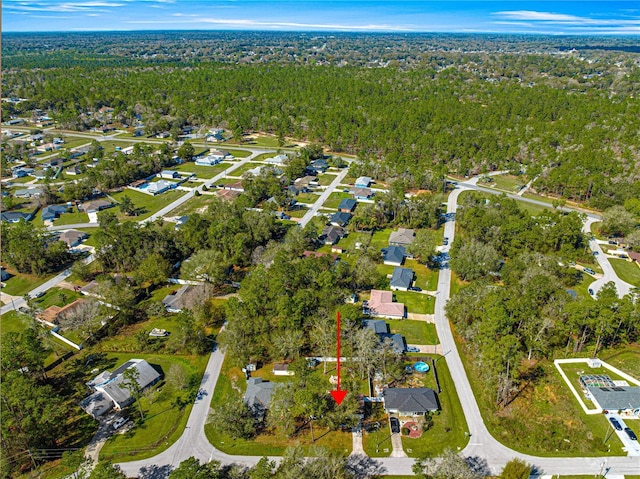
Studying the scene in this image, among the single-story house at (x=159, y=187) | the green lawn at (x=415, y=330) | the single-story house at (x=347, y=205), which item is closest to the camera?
the green lawn at (x=415, y=330)

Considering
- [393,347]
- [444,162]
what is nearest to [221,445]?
Answer: [393,347]

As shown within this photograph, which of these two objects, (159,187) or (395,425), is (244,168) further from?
(395,425)

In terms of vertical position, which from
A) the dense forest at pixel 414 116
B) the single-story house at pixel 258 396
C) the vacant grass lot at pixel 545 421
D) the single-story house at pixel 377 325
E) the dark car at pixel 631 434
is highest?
the dense forest at pixel 414 116

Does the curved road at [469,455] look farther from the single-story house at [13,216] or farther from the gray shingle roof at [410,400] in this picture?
the single-story house at [13,216]

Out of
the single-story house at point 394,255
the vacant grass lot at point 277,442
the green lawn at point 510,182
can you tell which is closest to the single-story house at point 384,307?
the single-story house at point 394,255

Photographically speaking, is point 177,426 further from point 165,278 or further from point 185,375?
point 165,278

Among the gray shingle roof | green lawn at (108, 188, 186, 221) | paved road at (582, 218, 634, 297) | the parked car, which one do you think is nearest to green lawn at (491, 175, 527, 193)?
paved road at (582, 218, 634, 297)
